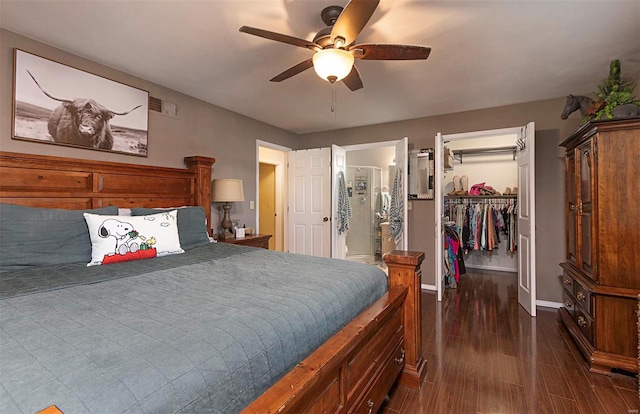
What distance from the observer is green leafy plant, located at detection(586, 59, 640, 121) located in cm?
222

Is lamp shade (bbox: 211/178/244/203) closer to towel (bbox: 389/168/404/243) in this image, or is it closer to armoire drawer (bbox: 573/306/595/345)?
towel (bbox: 389/168/404/243)

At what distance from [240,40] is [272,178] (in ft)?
13.0

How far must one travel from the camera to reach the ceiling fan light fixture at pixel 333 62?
1704 mm

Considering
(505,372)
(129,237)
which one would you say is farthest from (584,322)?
(129,237)

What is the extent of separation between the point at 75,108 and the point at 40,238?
1.28 m

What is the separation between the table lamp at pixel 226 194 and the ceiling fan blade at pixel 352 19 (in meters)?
2.22

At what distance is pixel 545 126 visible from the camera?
11.6 feet

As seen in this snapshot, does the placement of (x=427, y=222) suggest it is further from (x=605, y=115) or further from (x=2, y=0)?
(x=2, y=0)

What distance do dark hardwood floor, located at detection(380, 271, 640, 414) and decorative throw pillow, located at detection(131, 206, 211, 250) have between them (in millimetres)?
1906

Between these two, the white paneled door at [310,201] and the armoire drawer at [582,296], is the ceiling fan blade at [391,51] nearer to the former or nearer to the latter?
the armoire drawer at [582,296]

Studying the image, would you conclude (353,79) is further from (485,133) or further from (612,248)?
(485,133)

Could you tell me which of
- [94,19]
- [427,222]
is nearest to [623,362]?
[427,222]

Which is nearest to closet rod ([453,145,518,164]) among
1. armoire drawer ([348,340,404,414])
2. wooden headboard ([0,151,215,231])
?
wooden headboard ([0,151,215,231])

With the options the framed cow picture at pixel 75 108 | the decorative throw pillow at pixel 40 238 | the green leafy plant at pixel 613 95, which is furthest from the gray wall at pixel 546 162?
the decorative throw pillow at pixel 40 238
